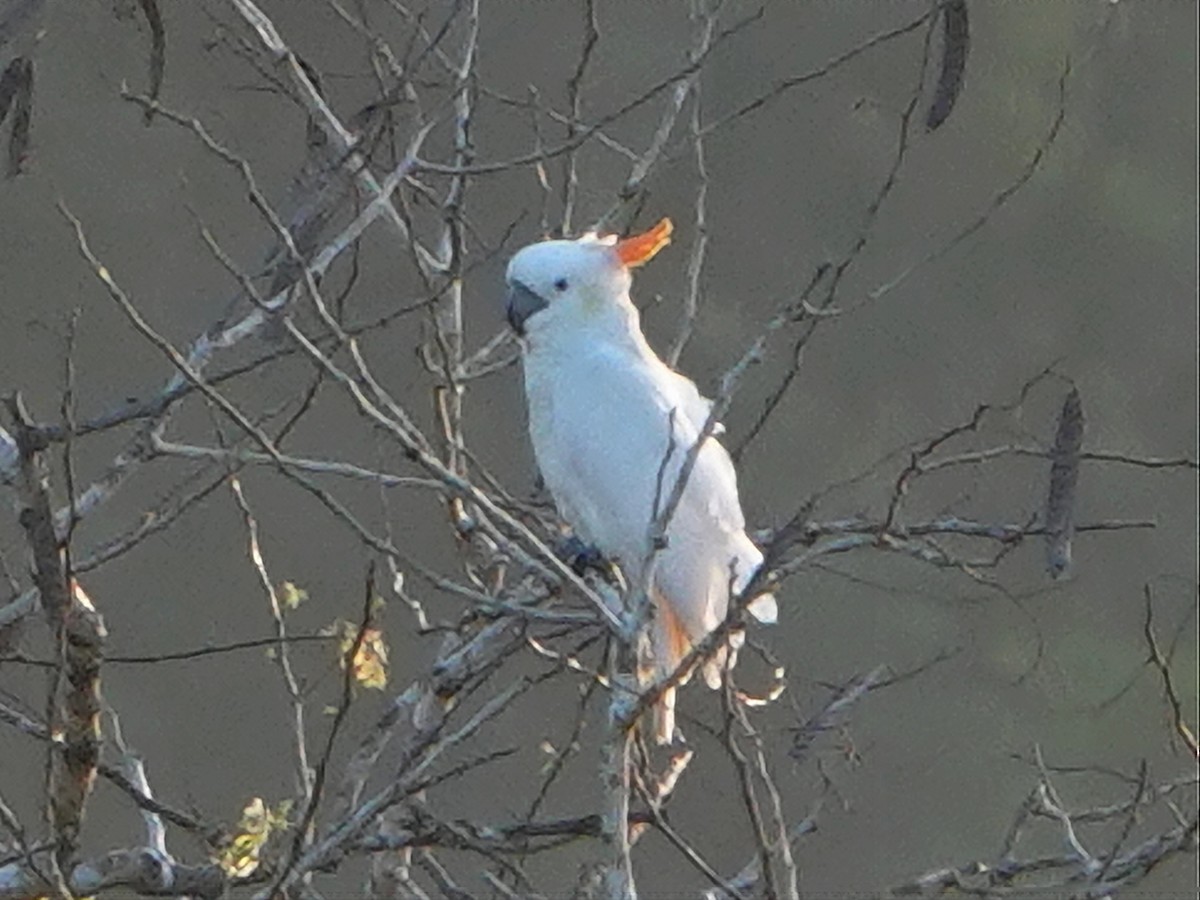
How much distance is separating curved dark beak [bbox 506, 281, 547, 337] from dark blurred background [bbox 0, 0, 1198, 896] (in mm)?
244

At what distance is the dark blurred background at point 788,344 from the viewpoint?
3953 mm

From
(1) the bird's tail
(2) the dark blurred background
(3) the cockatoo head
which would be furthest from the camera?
(2) the dark blurred background

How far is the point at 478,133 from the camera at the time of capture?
159 inches

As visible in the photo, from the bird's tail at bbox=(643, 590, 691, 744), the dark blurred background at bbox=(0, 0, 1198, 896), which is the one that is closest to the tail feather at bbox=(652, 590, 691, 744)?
the bird's tail at bbox=(643, 590, 691, 744)

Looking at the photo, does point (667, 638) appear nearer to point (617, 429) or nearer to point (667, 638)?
point (667, 638)

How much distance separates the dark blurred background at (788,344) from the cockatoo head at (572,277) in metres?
0.28

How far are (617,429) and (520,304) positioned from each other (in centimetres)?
20

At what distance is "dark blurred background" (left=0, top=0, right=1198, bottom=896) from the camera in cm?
395

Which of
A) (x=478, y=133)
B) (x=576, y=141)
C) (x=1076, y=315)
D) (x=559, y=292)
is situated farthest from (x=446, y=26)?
(x=1076, y=315)

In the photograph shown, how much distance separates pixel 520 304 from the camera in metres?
2.81

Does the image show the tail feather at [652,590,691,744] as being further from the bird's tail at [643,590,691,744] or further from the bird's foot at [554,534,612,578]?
the bird's foot at [554,534,612,578]

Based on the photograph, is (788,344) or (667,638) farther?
(788,344)

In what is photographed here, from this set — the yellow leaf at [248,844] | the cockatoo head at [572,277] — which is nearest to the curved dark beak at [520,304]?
the cockatoo head at [572,277]

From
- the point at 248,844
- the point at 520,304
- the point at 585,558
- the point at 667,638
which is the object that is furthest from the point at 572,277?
the point at 248,844
